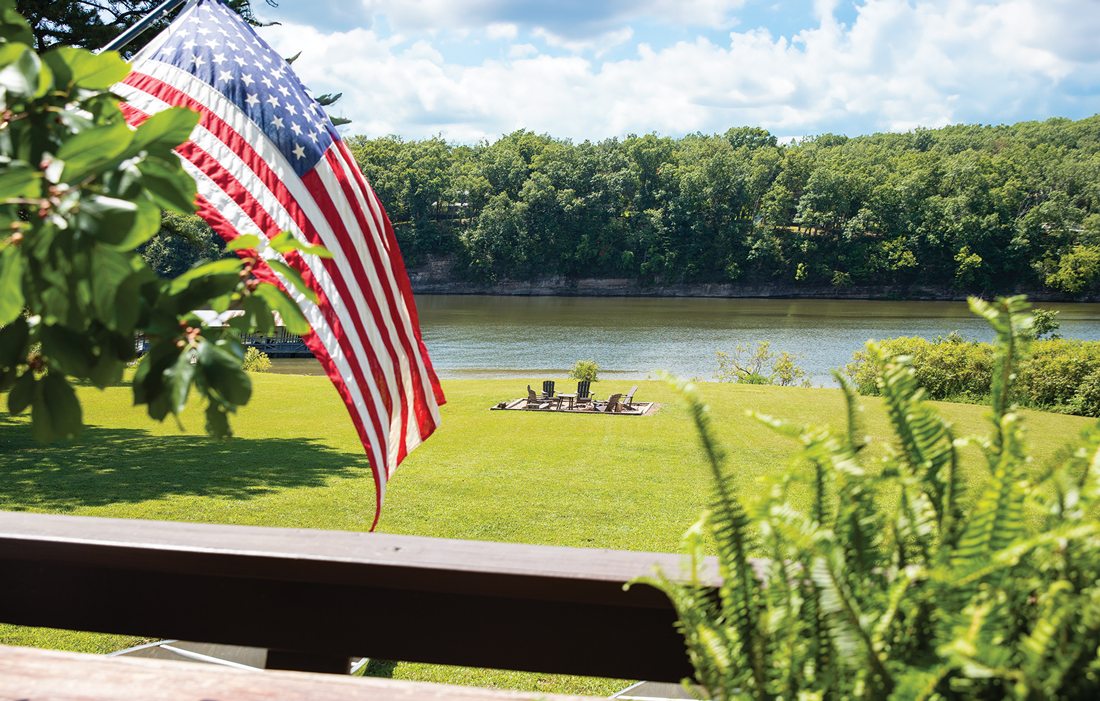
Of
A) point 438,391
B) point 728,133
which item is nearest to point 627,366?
point 438,391

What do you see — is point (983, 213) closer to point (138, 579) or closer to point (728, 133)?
point (728, 133)

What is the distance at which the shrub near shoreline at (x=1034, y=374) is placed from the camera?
19.2 meters

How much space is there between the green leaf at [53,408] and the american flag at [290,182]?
2680mm

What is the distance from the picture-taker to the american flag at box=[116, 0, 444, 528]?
12.5 ft

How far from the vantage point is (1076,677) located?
2.23 feet

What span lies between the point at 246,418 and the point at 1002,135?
12003cm

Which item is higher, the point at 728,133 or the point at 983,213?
the point at 728,133

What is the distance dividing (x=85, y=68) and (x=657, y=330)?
1897 inches

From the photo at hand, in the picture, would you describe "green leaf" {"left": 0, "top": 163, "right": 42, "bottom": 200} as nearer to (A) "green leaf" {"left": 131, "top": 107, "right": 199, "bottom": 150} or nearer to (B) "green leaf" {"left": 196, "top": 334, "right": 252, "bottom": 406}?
(A) "green leaf" {"left": 131, "top": 107, "right": 199, "bottom": 150}

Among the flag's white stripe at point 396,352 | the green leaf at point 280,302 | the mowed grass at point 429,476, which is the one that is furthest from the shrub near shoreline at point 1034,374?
the green leaf at point 280,302

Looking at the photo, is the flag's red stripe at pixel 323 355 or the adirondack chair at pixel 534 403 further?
the adirondack chair at pixel 534 403

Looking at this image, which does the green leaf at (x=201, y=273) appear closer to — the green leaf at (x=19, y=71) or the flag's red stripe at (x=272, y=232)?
the green leaf at (x=19, y=71)

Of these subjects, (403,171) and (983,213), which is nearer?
(983,213)

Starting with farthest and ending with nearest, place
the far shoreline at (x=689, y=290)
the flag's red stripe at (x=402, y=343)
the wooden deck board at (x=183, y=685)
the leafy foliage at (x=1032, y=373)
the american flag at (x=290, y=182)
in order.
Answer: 1. the far shoreline at (x=689, y=290)
2. the leafy foliage at (x=1032, y=373)
3. the flag's red stripe at (x=402, y=343)
4. the american flag at (x=290, y=182)
5. the wooden deck board at (x=183, y=685)
